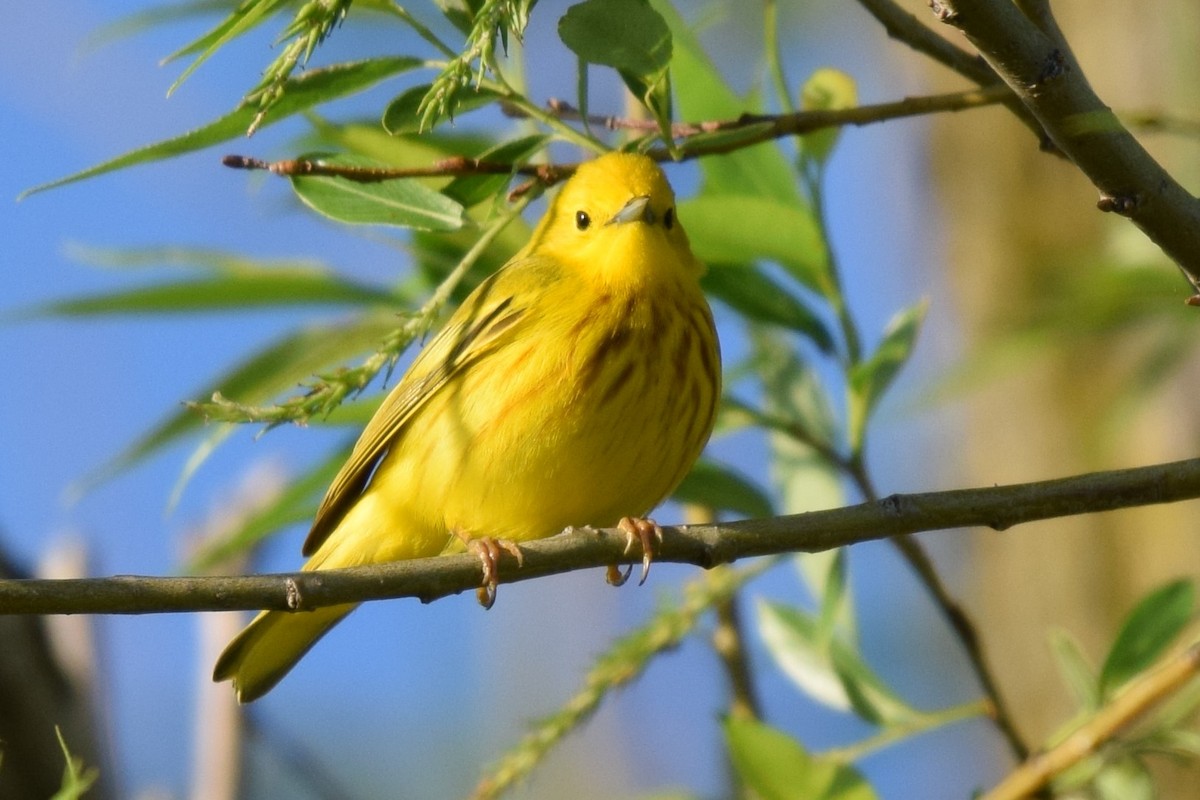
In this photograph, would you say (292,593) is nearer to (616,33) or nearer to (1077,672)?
(616,33)

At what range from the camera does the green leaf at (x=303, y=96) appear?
218cm

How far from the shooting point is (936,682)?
8781 mm

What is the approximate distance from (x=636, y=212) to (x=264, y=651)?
3.72ft

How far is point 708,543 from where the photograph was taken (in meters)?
2.07

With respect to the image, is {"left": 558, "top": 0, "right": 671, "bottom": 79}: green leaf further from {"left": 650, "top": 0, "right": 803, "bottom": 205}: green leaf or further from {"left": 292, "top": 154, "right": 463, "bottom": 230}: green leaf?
{"left": 650, "top": 0, "right": 803, "bottom": 205}: green leaf

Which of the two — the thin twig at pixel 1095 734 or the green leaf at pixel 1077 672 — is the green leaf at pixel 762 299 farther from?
the thin twig at pixel 1095 734

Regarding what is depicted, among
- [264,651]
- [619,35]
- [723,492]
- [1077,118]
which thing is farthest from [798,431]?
[1077,118]

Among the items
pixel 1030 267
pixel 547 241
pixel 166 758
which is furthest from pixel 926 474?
pixel 547 241

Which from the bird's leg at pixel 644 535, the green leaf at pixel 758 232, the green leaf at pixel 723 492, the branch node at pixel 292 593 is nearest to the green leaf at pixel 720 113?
the green leaf at pixel 758 232

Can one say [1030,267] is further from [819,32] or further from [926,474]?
[819,32]

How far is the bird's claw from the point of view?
204cm

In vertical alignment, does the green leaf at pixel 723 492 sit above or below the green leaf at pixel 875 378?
below

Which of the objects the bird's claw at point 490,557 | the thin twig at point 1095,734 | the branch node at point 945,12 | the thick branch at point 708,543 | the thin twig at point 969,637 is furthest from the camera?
the thin twig at point 969,637

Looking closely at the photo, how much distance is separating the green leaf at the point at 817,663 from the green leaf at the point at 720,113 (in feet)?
2.72
